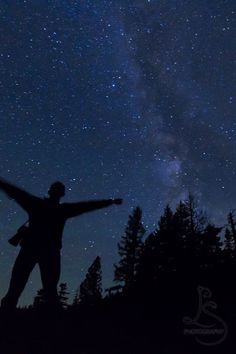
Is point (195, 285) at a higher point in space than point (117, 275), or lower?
lower

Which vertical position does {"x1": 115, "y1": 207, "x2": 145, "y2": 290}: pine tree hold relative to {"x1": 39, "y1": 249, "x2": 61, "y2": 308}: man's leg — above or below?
above

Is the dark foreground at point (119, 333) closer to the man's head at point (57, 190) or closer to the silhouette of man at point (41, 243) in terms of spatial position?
the silhouette of man at point (41, 243)

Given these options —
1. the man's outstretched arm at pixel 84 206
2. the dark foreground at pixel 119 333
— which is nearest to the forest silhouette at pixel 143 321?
the dark foreground at pixel 119 333

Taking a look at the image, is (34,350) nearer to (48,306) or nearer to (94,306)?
(48,306)

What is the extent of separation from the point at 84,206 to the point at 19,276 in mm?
1350

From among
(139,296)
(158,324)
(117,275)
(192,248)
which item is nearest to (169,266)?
(192,248)

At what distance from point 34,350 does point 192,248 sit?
27.9m

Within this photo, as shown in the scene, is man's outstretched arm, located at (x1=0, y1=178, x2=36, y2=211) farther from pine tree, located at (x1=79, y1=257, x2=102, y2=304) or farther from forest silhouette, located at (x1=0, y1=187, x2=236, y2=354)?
pine tree, located at (x1=79, y1=257, x2=102, y2=304)

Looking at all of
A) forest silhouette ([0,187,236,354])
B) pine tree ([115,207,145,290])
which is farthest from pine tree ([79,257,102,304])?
forest silhouette ([0,187,236,354])

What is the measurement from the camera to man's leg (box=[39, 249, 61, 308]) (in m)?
5.26

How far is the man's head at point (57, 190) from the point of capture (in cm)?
562

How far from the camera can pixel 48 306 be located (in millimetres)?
5363

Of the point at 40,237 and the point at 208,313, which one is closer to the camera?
the point at 40,237

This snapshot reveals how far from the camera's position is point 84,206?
5.62 meters
